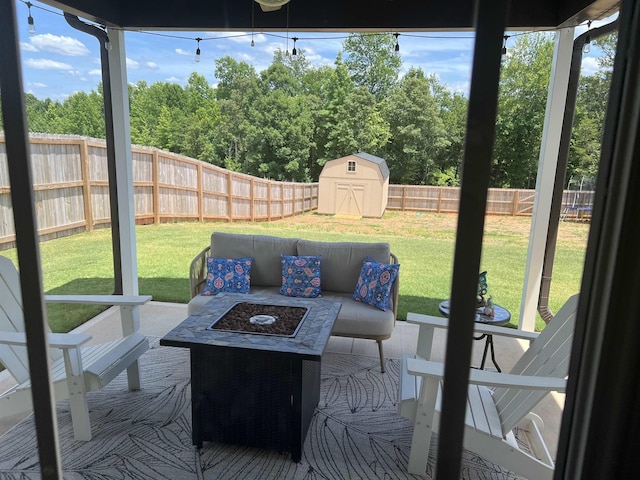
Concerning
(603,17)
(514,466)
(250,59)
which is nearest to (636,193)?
(514,466)

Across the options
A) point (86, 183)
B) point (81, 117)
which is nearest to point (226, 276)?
point (86, 183)

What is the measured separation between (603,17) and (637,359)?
10.9 ft

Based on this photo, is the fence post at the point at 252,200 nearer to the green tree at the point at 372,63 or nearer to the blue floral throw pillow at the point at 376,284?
the green tree at the point at 372,63

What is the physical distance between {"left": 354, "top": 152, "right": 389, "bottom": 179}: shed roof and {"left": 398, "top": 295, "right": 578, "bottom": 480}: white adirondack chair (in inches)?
184

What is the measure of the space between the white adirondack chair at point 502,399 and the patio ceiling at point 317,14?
2.42 meters

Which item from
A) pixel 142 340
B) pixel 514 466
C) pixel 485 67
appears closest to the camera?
pixel 485 67

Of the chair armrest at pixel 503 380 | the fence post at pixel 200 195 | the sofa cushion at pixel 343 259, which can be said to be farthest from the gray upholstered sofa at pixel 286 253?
the fence post at pixel 200 195

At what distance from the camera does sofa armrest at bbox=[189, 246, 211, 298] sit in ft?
11.3

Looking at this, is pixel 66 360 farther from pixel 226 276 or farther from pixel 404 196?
pixel 404 196

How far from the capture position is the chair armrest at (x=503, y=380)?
1745 mm

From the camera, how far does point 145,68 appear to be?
8.12 meters

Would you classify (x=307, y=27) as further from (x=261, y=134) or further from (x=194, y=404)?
(x=261, y=134)

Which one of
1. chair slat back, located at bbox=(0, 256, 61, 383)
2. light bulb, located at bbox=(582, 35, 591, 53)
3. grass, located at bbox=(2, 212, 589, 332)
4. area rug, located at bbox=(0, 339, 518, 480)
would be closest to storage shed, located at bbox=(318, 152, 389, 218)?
grass, located at bbox=(2, 212, 589, 332)

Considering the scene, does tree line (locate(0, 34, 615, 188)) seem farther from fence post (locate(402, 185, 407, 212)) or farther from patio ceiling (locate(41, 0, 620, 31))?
patio ceiling (locate(41, 0, 620, 31))
